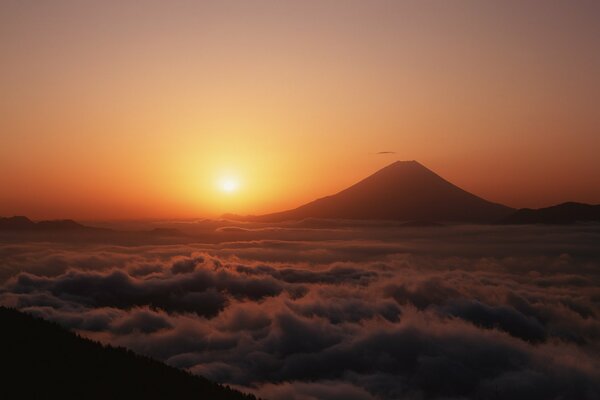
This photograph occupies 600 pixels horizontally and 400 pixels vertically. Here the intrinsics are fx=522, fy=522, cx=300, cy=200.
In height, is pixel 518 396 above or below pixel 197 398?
below

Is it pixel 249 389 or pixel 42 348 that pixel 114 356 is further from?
pixel 249 389

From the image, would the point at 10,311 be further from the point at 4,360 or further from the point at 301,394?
the point at 301,394

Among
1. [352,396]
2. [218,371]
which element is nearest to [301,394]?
[352,396]

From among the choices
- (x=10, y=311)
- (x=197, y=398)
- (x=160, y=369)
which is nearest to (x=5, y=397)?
(x=197, y=398)

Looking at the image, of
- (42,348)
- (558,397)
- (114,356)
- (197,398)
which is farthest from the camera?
(558,397)

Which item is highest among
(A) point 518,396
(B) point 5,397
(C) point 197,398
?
(B) point 5,397

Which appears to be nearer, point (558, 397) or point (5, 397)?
point (5, 397)

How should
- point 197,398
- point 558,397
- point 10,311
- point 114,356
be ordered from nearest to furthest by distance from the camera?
point 197,398 → point 114,356 → point 10,311 → point 558,397
